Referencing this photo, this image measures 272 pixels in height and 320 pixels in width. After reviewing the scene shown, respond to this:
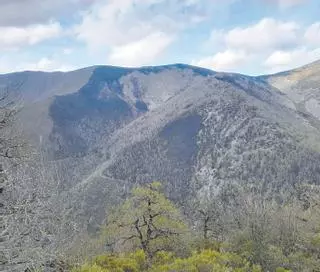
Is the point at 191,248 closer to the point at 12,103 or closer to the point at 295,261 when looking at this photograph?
the point at 295,261

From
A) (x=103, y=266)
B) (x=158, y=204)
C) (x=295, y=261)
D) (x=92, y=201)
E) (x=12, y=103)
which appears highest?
(x=12, y=103)

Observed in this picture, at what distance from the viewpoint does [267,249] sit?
2952 cm

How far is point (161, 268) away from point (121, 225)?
300 inches

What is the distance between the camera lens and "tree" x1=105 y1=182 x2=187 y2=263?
28.7 m

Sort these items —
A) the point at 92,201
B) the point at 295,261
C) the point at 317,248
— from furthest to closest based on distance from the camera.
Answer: the point at 92,201
the point at 317,248
the point at 295,261

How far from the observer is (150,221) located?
28547 millimetres

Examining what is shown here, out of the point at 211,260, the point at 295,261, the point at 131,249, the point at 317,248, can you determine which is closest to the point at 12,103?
the point at 211,260

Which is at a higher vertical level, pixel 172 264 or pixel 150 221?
pixel 150 221

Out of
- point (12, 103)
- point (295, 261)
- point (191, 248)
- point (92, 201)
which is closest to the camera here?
point (12, 103)

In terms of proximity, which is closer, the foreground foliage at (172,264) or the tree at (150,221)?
the foreground foliage at (172,264)

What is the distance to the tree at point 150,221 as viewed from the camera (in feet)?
94.0

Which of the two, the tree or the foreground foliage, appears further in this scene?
the tree

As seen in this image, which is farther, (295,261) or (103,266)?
(295,261)

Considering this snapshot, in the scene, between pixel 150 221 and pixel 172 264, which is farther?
pixel 150 221
